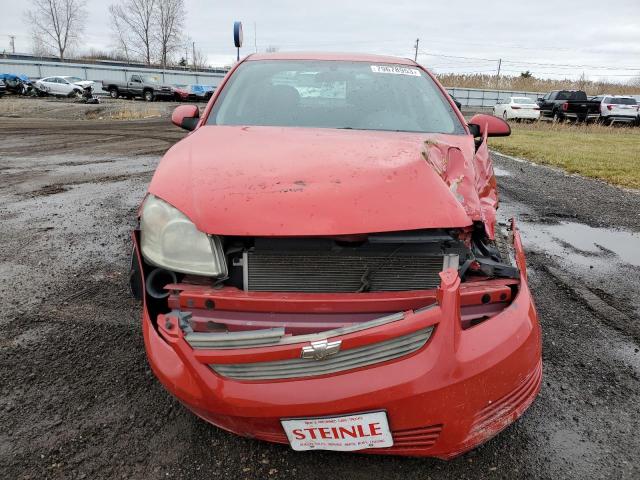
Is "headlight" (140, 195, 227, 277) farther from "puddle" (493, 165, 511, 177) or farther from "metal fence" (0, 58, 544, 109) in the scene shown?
"metal fence" (0, 58, 544, 109)

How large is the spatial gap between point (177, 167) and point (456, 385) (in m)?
1.35

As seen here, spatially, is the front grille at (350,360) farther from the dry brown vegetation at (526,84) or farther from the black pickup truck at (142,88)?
the dry brown vegetation at (526,84)

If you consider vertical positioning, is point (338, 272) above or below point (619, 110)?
below

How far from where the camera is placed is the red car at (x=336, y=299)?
151 cm

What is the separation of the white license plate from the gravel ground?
25 centimetres

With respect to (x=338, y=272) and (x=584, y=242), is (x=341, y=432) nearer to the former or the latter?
(x=338, y=272)

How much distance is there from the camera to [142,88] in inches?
1256

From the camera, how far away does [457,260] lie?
182cm

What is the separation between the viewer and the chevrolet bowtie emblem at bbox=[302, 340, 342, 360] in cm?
148

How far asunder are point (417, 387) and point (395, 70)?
2518 millimetres

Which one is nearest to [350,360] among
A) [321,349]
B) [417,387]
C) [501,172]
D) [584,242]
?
[321,349]

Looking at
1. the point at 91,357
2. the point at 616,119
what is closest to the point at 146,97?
the point at 616,119

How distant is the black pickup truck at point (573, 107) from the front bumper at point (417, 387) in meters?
23.4

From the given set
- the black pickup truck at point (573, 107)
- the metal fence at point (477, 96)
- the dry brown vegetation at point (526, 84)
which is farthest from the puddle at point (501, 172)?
the dry brown vegetation at point (526, 84)
